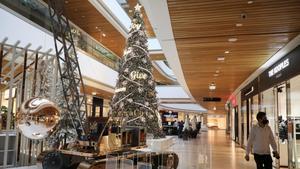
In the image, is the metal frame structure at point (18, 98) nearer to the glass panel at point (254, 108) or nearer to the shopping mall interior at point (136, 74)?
the shopping mall interior at point (136, 74)

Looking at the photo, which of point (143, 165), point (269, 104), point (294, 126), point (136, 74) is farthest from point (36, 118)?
point (269, 104)

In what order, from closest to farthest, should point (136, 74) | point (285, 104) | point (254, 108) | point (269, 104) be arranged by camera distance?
1. point (285, 104)
2. point (136, 74)
3. point (269, 104)
4. point (254, 108)

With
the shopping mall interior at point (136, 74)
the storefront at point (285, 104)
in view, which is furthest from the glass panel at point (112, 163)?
the storefront at point (285, 104)

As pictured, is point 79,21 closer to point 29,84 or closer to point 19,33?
point 19,33

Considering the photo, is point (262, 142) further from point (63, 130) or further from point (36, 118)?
point (63, 130)

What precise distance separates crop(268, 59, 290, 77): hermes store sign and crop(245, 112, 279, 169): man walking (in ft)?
9.20

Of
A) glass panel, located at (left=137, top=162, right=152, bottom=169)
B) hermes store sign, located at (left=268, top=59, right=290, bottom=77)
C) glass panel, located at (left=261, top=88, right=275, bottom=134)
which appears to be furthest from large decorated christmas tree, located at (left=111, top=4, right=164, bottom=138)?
glass panel, located at (left=137, top=162, right=152, bottom=169)

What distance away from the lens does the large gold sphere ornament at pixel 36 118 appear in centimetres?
360

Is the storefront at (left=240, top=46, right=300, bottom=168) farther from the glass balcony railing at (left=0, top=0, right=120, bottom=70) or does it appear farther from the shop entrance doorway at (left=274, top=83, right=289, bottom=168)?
the glass balcony railing at (left=0, top=0, right=120, bottom=70)

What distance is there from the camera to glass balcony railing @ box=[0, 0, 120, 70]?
8727mm

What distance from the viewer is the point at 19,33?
27.8 ft

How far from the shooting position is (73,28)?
12750 millimetres

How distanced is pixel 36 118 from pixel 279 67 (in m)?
6.45

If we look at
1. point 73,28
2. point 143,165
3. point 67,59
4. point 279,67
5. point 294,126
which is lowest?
point 143,165
